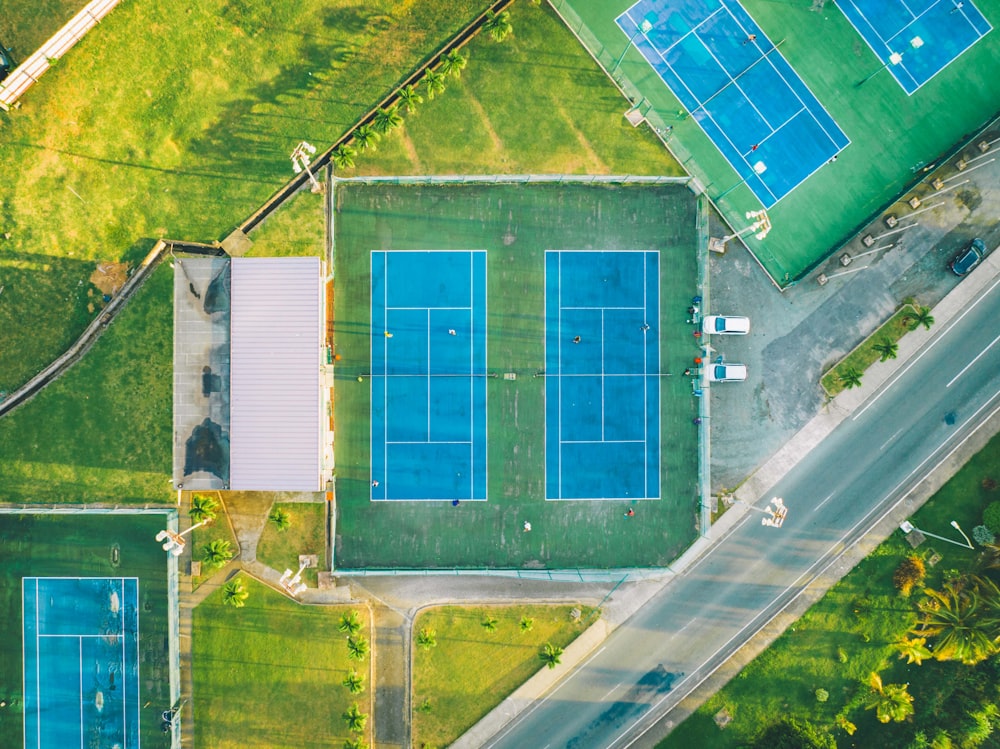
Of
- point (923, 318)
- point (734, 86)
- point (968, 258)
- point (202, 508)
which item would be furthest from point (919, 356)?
point (202, 508)

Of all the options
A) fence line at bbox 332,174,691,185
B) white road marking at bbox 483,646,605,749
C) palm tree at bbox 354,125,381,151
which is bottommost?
white road marking at bbox 483,646,605,749

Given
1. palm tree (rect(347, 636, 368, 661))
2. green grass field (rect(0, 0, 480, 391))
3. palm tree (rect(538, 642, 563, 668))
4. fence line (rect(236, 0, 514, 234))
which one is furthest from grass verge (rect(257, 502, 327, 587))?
fence line (rect(236, 0, 514, 234))

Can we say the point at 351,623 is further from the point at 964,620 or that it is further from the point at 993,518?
the point at 993,518

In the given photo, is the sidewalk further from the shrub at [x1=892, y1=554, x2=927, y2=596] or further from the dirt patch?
the dirt patch

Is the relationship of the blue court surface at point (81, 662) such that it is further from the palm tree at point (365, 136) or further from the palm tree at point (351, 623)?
the palm tree at point (365, 136)

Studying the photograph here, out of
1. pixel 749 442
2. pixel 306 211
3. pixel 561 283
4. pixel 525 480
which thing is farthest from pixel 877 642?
pixel 306 211

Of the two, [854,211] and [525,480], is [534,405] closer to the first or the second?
[525,480]

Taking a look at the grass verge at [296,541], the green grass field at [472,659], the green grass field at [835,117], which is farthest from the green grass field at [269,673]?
the green grass field at [835,117]
